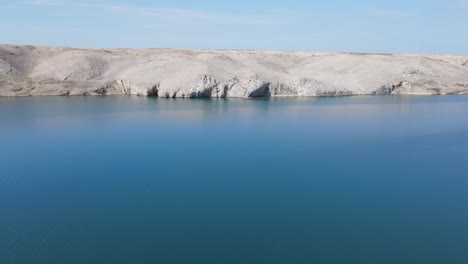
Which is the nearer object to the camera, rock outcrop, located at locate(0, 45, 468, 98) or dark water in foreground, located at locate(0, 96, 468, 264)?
dark water in foreground, located at locate(0, 96, 468, 264)

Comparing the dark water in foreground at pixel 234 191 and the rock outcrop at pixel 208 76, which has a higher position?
the rock outcrop at pixel 208 76

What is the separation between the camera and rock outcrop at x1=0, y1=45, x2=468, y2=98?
37000mm

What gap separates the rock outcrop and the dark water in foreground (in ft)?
36.7

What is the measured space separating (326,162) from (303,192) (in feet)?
12.3

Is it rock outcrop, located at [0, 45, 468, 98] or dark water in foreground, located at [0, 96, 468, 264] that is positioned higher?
rock outcrop, located at [0, 45, 468, 98]

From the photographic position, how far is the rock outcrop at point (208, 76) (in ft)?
121

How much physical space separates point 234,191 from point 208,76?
23977 millimetres

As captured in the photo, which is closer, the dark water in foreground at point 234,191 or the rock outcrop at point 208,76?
the dark water in foreground at point 234,191

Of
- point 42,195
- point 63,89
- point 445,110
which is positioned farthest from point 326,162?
point 63,89

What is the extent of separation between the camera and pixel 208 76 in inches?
1444

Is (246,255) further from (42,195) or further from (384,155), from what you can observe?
(384,155)

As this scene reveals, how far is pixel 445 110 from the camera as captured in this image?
103ft

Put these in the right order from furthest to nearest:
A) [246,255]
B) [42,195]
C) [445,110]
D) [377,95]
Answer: [377,95], [445,110], [42,195], [246,255]

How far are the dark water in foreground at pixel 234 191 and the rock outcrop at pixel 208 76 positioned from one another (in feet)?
36.7
